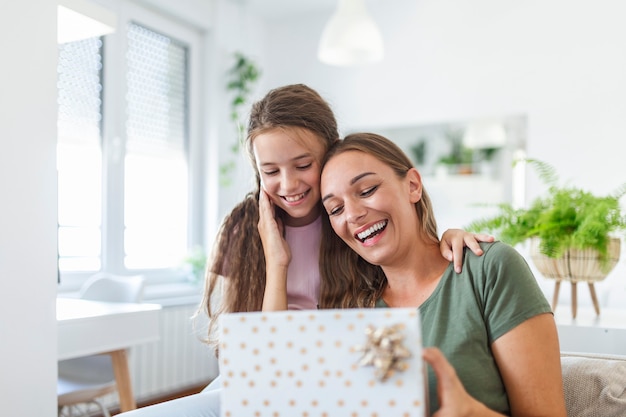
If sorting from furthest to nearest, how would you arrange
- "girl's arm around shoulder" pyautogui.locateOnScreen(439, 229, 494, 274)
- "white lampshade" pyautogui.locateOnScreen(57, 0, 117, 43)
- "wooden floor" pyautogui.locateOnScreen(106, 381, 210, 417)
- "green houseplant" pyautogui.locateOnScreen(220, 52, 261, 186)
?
"green houseplant" pyautogui.locateOnScreen(220, 52, 261, 186) < "wooden floor" pyautogui.locateOnScreen(106, 381, 210, 417) < "white lampshade" pyautogui.locateOnScreen(57, 0, 117, 43) < "girl's arm around shoulder" pyautogui.locateOnScreen(439, 229, 494, 274)

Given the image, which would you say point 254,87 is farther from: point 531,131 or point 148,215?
point 531,131

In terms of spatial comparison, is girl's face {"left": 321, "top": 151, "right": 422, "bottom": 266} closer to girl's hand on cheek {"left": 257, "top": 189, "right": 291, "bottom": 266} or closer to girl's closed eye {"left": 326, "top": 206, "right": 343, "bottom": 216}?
girl's closed eye {"left": 326, "top": 206, "right": 343, "bottom": 216}

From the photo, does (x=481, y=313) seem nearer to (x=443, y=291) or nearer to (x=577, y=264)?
(x=443, y=291)

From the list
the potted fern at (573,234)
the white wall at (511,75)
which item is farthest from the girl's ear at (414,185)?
the white wall at (511,75)

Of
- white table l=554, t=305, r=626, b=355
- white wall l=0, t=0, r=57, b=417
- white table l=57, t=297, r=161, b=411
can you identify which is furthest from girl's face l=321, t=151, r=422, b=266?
white table l=57, t=297, r=161, b=411

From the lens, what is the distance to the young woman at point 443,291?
1.08 meters

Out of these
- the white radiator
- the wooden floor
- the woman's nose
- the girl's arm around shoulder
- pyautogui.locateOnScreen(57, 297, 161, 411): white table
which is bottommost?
the wooden floor

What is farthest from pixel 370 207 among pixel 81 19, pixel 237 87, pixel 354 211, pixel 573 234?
pixel 237 87

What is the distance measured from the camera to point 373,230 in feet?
4.14

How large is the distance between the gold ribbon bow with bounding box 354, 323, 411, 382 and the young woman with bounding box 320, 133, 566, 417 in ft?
0.29

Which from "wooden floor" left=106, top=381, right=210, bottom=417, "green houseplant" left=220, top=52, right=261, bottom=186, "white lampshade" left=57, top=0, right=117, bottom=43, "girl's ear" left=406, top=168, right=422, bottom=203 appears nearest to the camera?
"girl's ear" left=406, top=168, right=422, bottom=203

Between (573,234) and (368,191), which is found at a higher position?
(368,191)

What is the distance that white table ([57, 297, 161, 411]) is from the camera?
1.99m

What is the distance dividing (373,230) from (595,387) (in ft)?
1.80
